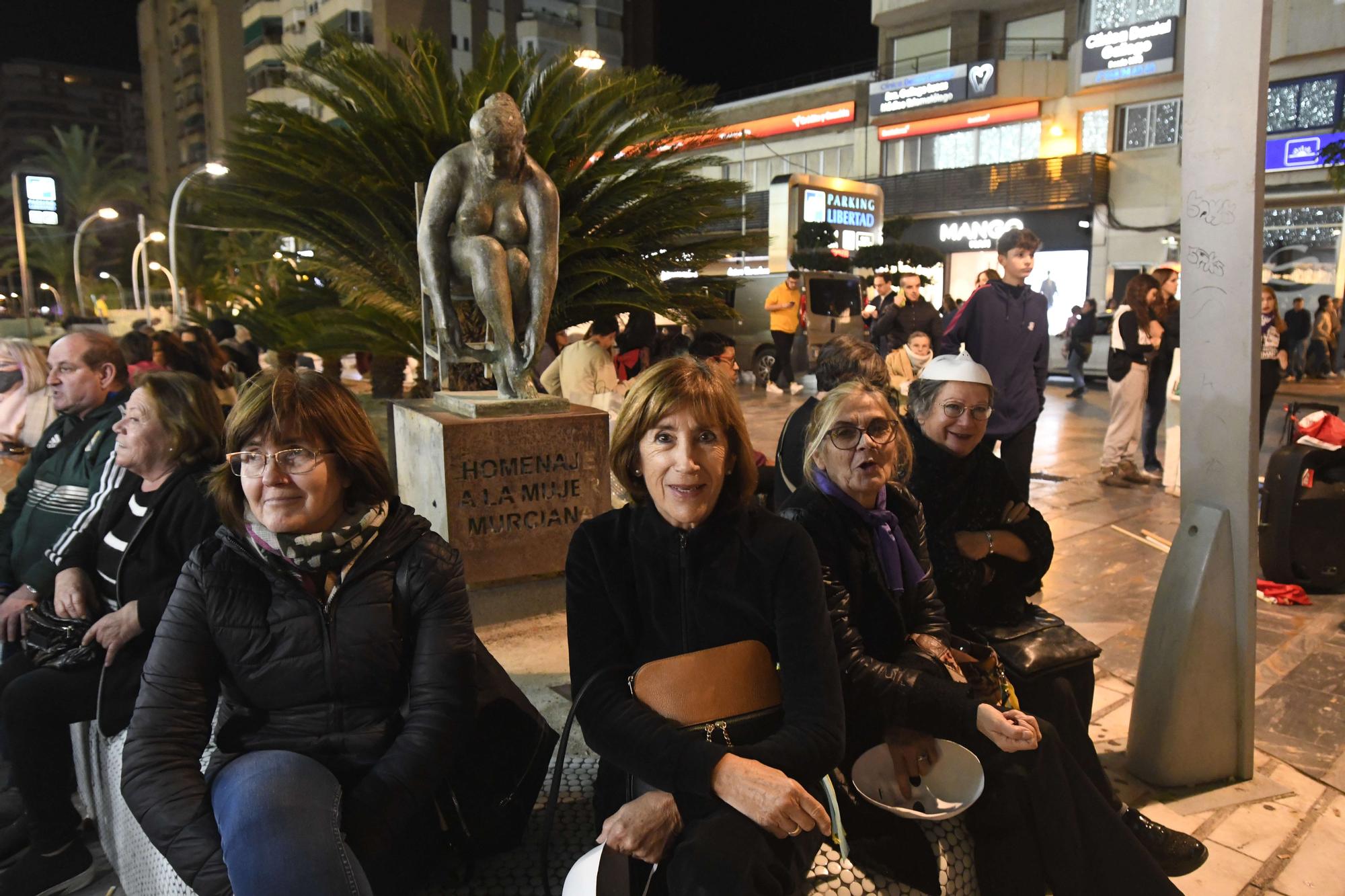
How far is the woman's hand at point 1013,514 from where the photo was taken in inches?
113

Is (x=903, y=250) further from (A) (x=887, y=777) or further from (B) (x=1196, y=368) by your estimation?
(A) (x=887, y=777)

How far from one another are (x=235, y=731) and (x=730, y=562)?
111 cm

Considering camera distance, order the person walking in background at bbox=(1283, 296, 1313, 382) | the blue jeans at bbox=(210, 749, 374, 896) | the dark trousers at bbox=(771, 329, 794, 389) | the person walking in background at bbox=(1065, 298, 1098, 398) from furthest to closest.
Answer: the person walking in background at bbox=(1283, 296, 1313, 382) → the person walking in background at bbox=(1065, 298, 1098, 398) → the dark trousers at bbox=(771, 329, 794, 389) → the blue jeans at bbox=(210, 749, 374, 896)

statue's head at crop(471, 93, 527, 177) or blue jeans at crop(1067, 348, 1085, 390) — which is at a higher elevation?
statue's head at crop(471, 93, 527, 177)

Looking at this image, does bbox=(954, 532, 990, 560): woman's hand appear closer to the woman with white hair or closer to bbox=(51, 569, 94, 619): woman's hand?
bbox=(51, 569, 94, 619): woman's hand

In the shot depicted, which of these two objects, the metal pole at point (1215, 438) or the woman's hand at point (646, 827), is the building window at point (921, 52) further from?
the woman's hand at point (646, 827)

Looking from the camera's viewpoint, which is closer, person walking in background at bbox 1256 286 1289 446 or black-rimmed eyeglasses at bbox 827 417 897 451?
black-rimmed eyeglasses at bbox 827 417 897 451

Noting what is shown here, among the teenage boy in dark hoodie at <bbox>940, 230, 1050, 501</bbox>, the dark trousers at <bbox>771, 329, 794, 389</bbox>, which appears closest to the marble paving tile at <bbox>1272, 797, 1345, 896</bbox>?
the teenage boy in dark hoodie at <bbox>940, 230, 1050, 501</bbox>

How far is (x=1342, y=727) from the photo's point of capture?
351cm

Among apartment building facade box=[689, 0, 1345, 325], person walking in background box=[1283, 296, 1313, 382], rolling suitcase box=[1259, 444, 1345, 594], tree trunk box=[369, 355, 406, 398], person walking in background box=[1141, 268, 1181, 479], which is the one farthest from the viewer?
apartment building facade box=[689, 0, 1345, 325]

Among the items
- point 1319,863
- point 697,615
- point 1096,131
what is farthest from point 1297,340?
point 697,615

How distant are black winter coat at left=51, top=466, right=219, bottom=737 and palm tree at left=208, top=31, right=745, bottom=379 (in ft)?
13.7

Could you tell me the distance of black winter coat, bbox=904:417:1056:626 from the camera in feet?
9.09

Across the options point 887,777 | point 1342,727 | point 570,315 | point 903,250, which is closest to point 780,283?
point 903,250
